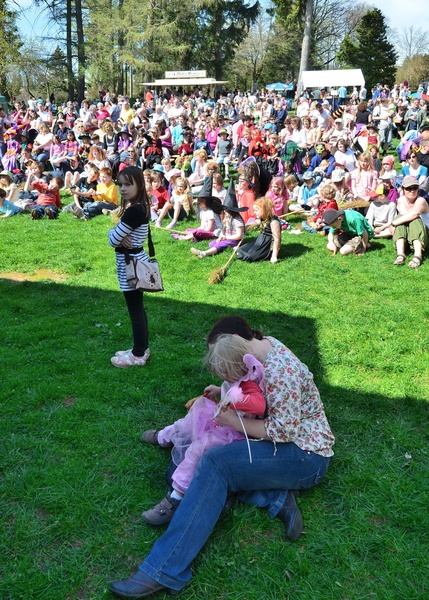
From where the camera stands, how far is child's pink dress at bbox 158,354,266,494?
8.75 feet

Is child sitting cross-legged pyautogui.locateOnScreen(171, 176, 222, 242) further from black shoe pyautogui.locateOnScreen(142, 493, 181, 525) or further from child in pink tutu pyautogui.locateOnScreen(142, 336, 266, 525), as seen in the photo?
black shoe pyautogui.locateOnScreen(142, 493, 181, 525)

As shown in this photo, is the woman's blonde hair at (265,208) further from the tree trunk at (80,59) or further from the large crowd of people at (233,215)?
the tree trunk at (80,59)

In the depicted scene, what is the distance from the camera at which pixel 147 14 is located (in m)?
37.5

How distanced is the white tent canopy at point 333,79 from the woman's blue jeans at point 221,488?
23838 mm

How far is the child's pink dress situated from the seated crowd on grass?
4550mm

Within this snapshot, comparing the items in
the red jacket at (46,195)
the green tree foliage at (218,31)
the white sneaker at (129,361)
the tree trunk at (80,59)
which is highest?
the green tree foliage at (218,31)

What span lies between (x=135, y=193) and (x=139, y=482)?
6.81 ft

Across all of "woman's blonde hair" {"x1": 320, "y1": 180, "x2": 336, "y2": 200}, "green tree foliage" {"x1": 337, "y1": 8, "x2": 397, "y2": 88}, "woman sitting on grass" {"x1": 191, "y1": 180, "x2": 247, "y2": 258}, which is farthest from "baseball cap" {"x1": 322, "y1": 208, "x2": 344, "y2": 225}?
"green tree foliage" {"x1": 337, "y1": 8, "x2": 397, "y2": 88}

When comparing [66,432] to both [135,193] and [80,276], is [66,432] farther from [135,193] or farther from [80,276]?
[80,276]

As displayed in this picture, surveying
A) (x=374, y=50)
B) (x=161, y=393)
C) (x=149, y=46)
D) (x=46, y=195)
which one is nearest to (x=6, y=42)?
(x=149, y=46)

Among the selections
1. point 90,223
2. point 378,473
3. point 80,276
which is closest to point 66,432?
point 378,473

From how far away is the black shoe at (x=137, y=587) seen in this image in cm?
237

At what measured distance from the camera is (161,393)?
4098mm

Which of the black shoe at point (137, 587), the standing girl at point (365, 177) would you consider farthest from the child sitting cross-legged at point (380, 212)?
the black shoe at point (137, 587)
